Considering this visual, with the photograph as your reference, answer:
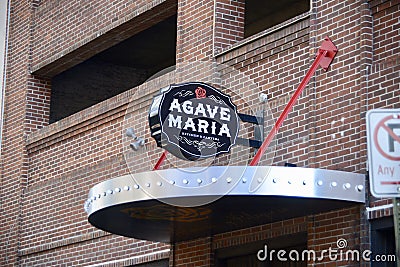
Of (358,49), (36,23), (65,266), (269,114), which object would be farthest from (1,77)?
(358,49)

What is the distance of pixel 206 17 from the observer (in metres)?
14.8

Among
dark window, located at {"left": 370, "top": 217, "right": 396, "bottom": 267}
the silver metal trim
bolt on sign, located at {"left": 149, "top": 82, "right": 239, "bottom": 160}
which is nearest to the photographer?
the silver metal trim

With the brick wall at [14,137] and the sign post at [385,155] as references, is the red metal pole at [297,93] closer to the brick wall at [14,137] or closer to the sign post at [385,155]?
the sign post at [385,155]

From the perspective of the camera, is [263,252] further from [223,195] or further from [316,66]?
[316,66]

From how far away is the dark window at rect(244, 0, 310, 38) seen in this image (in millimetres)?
18016

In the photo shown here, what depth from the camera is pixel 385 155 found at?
5.68 metres

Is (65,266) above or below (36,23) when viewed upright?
below

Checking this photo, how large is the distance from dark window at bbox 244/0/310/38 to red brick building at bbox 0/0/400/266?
0.13 ft

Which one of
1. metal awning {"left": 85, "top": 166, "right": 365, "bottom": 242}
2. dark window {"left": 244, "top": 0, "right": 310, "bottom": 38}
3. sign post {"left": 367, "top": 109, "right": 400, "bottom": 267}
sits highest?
dark window {"left": 244, "top": 0, "right": 310, "bottom": 38}

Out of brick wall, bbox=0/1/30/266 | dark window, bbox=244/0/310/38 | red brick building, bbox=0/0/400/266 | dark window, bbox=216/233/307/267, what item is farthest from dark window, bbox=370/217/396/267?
brick wall, bbox=0/1/30/266

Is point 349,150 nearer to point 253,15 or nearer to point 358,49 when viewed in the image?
point 358,49

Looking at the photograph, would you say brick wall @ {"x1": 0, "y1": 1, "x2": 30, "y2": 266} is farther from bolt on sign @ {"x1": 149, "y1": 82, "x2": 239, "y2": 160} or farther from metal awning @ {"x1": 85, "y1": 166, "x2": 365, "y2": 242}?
bolt on sign @ {"x1": 149, "y1": 82, "x2": 239, "y2": 160}

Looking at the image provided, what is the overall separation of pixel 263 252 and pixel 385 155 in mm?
7189

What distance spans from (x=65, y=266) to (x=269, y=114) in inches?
242
